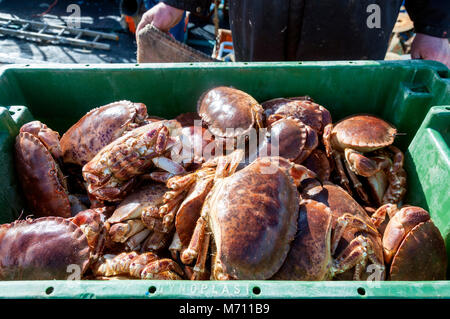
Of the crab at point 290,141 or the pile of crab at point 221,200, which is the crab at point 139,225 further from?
the crab at point 290,141

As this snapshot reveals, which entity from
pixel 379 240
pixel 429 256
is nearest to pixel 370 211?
pixel 379 240

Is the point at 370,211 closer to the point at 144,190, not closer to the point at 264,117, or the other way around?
the point at 264,117

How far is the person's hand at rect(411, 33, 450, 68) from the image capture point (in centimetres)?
251

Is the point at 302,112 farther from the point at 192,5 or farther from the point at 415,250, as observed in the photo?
the point at 192,5

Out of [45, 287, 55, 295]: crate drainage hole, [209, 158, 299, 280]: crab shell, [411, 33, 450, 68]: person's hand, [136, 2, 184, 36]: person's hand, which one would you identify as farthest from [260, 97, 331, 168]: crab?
[136, 2, 184, 36]: person's hand

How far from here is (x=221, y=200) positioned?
4.68 feet

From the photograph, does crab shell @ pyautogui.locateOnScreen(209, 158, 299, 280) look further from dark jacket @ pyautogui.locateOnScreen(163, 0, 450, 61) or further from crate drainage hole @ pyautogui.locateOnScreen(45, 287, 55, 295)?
dark jacket @ pyautogui.locateOnScreen(163, 0, 450, 61)

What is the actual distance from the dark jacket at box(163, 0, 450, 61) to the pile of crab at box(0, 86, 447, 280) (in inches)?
32.6

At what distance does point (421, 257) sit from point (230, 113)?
125cm

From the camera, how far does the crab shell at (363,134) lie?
6.48 ft

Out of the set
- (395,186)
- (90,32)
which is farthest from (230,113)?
(90,32)

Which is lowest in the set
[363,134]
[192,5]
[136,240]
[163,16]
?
[136,240]

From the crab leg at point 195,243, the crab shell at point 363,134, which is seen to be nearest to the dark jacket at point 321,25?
the crab shell at point 363,134
